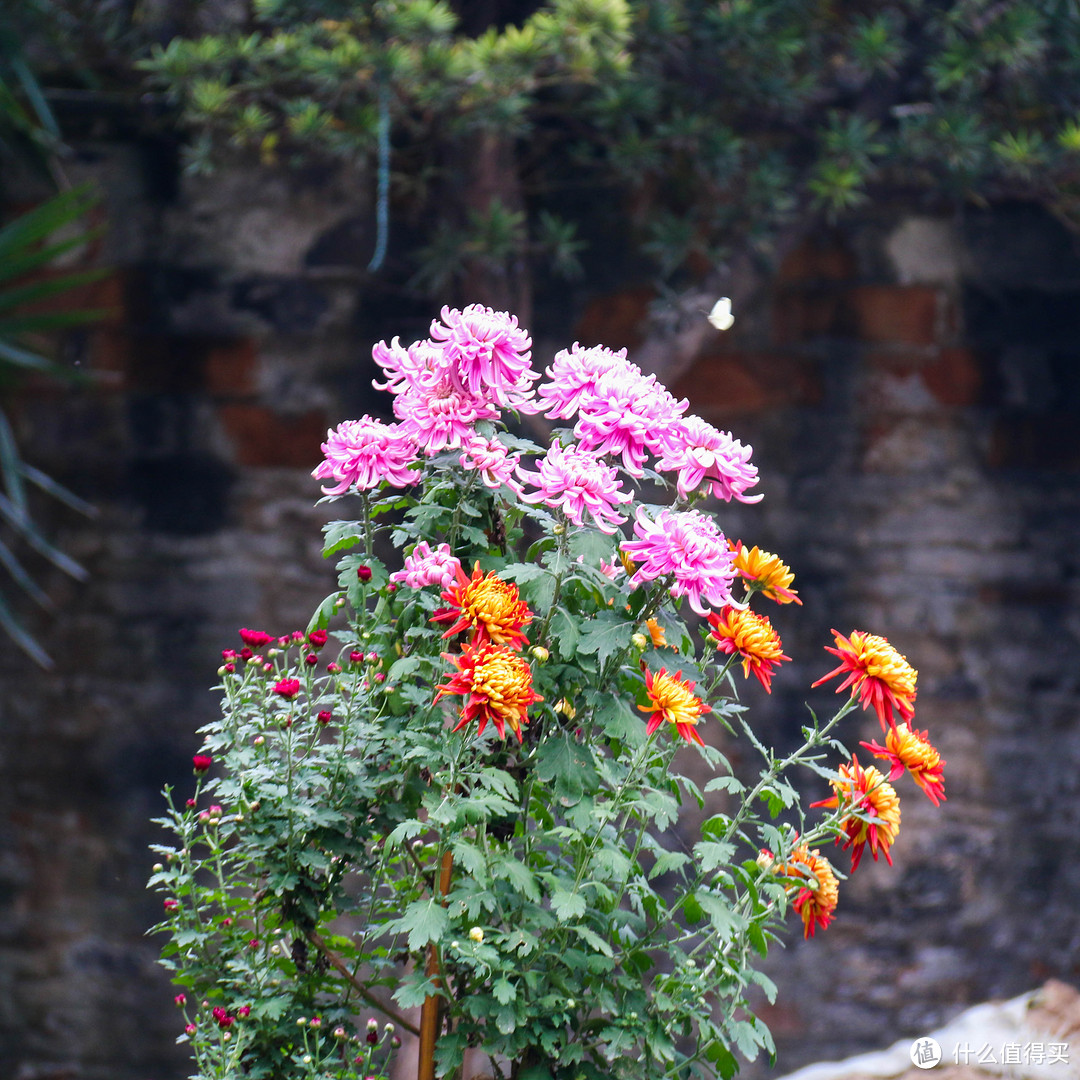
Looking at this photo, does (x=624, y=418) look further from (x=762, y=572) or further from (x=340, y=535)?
(x=340, y=535)

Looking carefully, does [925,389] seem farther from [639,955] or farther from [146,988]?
[146,988]

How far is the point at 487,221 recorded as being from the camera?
1.99 metres

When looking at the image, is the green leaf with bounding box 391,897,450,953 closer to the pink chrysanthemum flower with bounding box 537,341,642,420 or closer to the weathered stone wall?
the pink chrysanthemum flower with bounding box 537,341,642,420

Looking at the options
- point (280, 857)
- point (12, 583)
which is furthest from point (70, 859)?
point (280, 857)

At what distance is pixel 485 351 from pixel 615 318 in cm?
139

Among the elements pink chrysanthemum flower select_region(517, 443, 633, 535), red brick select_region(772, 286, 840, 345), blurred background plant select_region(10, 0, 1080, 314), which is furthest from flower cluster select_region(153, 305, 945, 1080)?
red brick select_region(772, 286, 840, 345)

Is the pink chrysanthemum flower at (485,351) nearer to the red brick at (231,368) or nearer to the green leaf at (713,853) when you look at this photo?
the green leaf at (713,853)

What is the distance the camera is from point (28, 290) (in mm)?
2047

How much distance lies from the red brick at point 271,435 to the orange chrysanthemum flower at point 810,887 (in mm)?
1572

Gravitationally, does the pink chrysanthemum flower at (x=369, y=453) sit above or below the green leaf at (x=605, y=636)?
above

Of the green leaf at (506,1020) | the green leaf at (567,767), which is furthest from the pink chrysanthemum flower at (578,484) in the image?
the green leaf at (506,1020)

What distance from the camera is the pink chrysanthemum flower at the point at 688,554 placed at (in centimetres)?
96

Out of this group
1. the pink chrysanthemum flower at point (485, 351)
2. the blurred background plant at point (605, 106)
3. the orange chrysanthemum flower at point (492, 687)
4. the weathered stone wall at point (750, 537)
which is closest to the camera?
the orange chrysanthemum flower at point (492, 687)

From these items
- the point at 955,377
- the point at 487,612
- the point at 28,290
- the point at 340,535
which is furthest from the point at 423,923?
the point at 955,377
